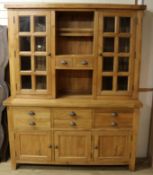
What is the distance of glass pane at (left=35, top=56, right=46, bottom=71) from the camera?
2.29m

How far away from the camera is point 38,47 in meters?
2.26

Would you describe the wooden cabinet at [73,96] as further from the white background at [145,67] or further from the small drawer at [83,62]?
the white background at [145,67]

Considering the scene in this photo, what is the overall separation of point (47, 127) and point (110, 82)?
34.6 inches

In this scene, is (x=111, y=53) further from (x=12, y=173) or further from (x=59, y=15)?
(x=12, y=173)

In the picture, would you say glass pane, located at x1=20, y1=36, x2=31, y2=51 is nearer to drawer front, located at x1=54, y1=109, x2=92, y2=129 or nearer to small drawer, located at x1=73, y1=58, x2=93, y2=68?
small drawer, located at x1=73, y1=58, x2=93, y2=68

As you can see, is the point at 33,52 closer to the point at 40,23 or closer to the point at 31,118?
the point at 40,23

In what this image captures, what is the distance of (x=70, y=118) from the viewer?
90.1 inches

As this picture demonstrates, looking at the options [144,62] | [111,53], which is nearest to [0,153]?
[111,53]

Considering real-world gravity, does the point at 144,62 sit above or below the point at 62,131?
above

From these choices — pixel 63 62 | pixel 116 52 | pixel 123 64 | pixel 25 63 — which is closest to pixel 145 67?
pixel 123 64

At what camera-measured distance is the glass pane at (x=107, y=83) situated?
91.8 inches

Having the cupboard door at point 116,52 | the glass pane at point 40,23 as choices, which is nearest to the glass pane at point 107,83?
the cupboard door at point 116,52

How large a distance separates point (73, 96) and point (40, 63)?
55cm

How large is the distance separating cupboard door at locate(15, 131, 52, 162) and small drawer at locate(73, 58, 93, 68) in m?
0.86
